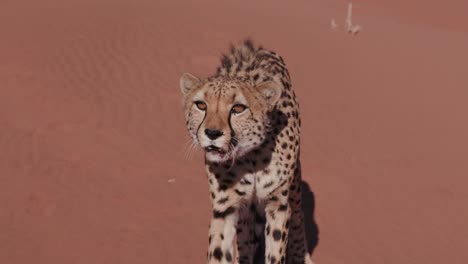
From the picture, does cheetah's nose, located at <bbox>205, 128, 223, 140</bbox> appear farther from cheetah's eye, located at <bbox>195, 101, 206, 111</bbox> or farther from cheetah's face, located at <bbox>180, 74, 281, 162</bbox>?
cheetah's eye, located at <bbox>195, 101, 206, 111</bbox>

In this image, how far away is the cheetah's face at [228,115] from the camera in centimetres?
418

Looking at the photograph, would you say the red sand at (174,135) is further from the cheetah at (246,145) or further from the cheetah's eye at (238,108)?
the cheetah's eye at (238,108)

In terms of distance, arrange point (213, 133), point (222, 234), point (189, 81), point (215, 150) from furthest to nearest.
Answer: point (222, 234)
point (189, 81)
point (215, 150)
point (213, 133)

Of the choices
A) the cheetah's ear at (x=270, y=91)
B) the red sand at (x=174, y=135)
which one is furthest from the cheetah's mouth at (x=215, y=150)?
the red sand at (x=174, y=135)

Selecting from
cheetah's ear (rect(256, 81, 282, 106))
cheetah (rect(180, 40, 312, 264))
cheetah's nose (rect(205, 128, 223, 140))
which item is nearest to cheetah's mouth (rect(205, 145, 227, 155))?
cheetah (rect(180, 40, 312, 264))

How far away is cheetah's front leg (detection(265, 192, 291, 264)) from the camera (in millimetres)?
4914

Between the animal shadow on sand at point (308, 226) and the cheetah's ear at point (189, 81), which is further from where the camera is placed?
the animal shadow on sand at point (308, 226)

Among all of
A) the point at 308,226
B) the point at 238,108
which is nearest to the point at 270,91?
the point at 238,108

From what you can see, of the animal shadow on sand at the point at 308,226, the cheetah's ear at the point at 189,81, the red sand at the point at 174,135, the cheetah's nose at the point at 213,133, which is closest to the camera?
the cheetah's nose at the point at 213,133

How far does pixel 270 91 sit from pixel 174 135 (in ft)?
13.6

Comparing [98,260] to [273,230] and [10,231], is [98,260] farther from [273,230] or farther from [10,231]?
[273,230]

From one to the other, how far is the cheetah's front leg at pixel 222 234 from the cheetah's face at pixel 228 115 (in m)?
0.57

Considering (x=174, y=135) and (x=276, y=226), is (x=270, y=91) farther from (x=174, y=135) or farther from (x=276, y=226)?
(x=174, y=135)

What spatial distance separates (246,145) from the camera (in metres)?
4.43
